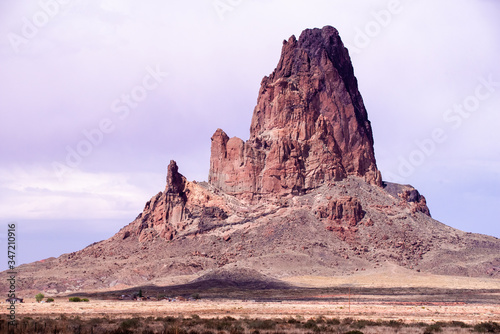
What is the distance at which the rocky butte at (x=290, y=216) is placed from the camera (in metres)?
135

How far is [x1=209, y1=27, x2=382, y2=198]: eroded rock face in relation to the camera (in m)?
161

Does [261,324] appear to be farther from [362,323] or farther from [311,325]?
[362,323]

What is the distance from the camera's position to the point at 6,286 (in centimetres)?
12638

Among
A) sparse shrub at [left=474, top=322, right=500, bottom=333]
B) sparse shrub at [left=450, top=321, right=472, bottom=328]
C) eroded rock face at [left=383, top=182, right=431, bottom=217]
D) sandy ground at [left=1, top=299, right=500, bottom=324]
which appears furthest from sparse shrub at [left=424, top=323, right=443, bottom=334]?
eroded rock face at [left=383, top=182, right=431, bottom=217]

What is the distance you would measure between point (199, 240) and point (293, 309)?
86.5m

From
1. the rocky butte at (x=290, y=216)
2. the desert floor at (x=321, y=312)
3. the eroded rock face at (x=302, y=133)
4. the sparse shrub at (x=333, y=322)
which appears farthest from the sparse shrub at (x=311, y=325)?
the eroded rock face at (x=302, y=133)

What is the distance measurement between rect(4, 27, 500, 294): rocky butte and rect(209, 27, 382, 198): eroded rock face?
31 cm

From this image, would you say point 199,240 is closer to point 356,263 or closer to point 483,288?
point 356,263

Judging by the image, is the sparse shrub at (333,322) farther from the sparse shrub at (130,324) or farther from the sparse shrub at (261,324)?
the sparse shrub at (130,324)

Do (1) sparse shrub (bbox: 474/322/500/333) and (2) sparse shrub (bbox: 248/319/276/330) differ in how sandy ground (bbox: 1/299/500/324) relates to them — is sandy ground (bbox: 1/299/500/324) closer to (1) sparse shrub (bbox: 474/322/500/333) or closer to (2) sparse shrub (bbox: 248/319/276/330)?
(1) sparse shrub (bbox: 474/322/500/333)

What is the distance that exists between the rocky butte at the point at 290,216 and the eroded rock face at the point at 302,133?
31 centimetres

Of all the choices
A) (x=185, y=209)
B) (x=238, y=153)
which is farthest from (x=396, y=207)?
(x=185, y=209)

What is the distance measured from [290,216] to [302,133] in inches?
1066

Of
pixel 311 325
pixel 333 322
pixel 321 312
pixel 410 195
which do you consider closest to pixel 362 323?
pixel 333 322
